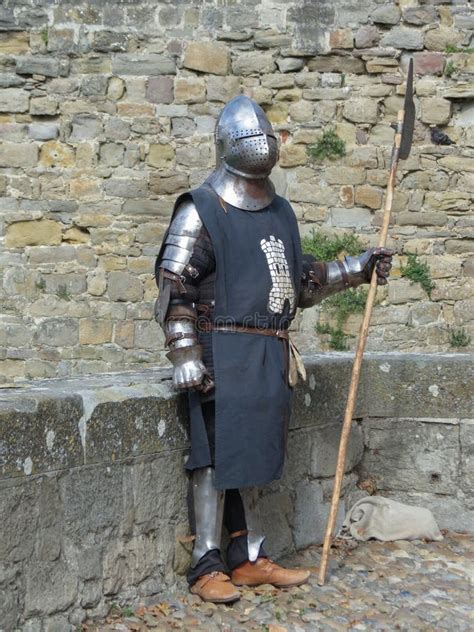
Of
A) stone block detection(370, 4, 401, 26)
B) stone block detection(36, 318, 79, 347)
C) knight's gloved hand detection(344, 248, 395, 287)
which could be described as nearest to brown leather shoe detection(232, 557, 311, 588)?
knight's gloved hand detection(344, 248, 395, 287)

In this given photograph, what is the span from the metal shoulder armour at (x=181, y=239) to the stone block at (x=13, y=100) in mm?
4153

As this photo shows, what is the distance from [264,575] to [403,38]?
4.74m

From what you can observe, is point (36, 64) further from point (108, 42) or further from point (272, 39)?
point (272, 39)

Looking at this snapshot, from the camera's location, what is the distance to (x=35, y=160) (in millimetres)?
7352

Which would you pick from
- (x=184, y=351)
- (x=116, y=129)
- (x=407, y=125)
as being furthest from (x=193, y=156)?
(x=184, y=351)

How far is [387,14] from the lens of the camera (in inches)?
284

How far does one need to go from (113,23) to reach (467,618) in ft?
17.1

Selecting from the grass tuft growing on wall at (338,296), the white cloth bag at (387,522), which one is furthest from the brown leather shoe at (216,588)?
the grass tuft growing on wall at (338,296)

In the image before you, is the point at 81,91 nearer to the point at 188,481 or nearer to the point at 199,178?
the point at 199,178

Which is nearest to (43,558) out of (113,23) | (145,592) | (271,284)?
(145,592)

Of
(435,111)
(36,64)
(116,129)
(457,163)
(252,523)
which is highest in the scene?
(36,64)

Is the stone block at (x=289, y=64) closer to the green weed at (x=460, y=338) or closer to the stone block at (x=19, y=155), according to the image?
the stone block at (x=19, y=155)

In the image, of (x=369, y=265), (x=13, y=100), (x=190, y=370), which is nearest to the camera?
(x=190, y=370)

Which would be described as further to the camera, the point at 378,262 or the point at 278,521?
the point at 278,521
